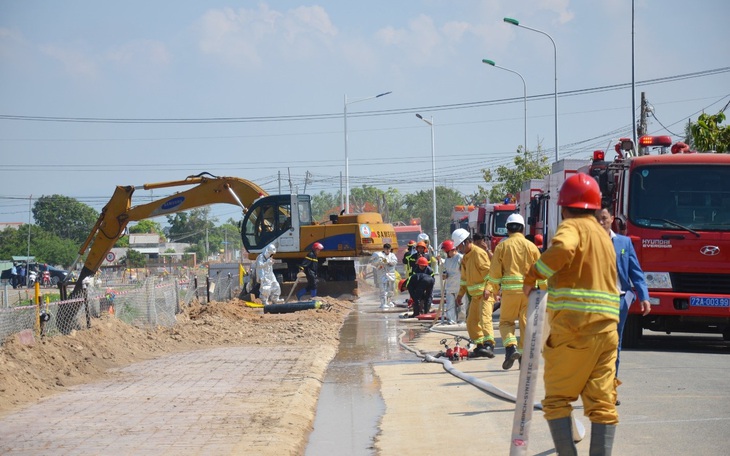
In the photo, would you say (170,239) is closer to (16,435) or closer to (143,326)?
(143,326)

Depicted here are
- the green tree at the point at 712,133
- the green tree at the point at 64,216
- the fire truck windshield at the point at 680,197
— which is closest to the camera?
the fire truck windshield at the point at 680,197

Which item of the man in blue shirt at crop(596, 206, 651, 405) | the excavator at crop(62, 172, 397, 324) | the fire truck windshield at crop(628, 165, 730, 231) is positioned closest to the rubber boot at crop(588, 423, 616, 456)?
the man in blue shirt at crop(596, 206, 651, 405)

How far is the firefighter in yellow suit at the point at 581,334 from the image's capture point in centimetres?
591

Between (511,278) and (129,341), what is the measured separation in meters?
7.08

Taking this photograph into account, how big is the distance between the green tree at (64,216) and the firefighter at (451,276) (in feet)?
248

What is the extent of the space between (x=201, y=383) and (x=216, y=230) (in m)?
125

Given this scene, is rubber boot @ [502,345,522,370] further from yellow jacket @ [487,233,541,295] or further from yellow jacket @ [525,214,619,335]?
yellow jacket @ [525,214,619,335]

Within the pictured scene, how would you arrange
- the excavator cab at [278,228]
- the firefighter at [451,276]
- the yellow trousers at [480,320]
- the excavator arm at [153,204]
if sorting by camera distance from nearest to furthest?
the yellow trousers at [480,320], the firefighter at [451,276], the excavator arm at [153,204], the excavator cab at [278,228]

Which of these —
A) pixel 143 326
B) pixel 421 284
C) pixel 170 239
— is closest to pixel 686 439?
pixel 143 326

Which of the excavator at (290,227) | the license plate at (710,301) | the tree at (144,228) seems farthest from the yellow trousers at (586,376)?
the tree at (144,228)

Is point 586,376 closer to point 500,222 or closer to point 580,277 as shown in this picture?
point 580,277

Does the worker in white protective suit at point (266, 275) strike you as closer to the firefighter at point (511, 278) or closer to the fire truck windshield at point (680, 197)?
the fire truck windshield at point (680, 197)

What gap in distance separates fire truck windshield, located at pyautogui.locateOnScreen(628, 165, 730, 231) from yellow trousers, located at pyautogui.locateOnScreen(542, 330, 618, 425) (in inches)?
311

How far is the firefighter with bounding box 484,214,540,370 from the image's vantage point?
11.3m
